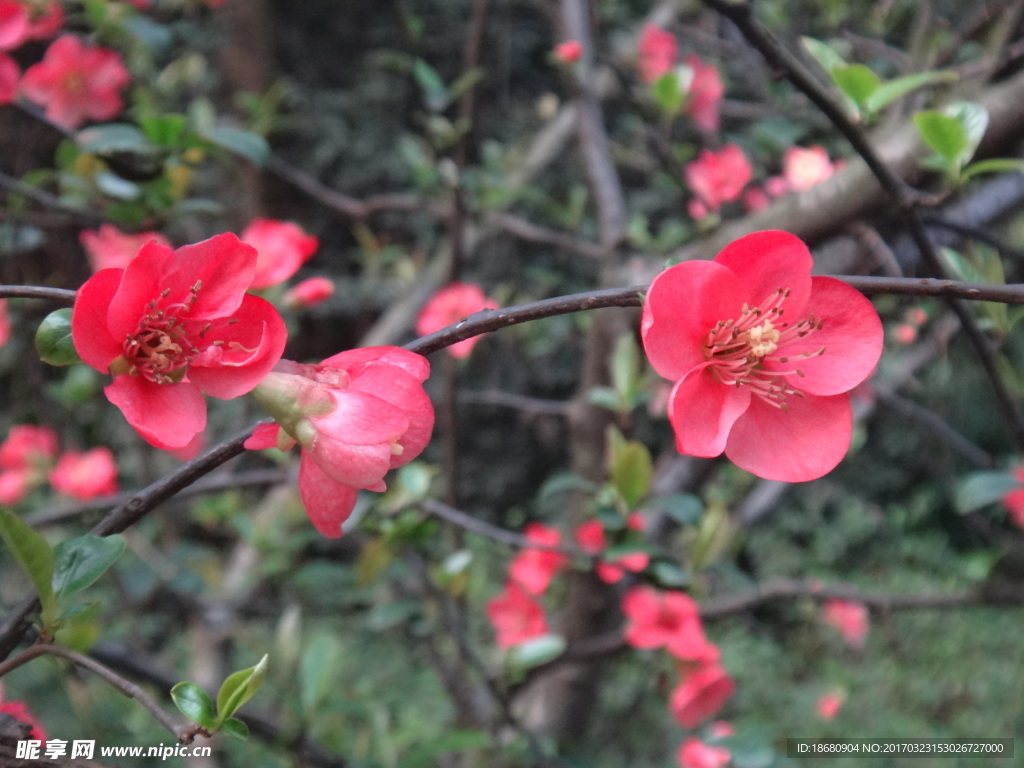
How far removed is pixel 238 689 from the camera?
1.08ft

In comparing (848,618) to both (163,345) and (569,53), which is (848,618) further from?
(163,345)

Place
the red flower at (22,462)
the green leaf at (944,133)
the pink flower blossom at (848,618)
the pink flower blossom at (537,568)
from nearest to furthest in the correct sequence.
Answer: the green leaf at (944,133)
the pink flower blossom at (537,568)
the red flower at (22,462)
the pink flower blossom at (848,618)

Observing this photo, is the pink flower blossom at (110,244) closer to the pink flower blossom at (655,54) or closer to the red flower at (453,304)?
the red flower at (453,304)

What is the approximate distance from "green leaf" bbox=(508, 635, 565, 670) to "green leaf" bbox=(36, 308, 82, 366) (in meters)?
0.61

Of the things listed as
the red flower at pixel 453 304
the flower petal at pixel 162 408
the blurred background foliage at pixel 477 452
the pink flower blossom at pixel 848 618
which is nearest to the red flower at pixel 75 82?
the blurred background foliage at pixel 477 452

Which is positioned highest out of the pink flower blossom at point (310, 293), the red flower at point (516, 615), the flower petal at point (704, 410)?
the flower petal at point (704, 410)

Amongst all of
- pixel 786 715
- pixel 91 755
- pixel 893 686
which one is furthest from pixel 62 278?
pixel 893 686

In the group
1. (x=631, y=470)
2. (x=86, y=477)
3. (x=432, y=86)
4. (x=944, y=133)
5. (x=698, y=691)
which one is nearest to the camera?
(x=944, y=133)

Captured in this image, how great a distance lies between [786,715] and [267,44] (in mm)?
2897

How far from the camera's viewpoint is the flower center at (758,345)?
1.12 ft

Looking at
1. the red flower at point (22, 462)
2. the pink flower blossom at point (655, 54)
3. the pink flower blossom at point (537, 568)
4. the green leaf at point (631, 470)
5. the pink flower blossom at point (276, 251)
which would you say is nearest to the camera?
the pink flower blossom at point (276, 251)

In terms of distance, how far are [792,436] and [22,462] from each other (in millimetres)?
1305

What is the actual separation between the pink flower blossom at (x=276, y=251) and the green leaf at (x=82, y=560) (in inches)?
11.0

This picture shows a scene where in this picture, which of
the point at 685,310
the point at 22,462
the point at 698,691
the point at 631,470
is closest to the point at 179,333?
the point at 685,310
